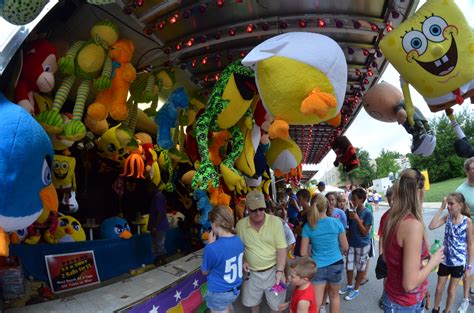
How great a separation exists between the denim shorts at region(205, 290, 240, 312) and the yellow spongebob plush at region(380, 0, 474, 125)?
2.79 meters

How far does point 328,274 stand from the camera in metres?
3.73

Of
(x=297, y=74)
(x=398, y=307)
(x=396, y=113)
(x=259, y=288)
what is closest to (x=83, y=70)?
(x=297, y=74)

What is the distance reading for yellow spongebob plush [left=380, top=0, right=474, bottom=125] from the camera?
9.99ft

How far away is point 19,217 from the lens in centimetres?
192

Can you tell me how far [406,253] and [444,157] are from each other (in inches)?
1618

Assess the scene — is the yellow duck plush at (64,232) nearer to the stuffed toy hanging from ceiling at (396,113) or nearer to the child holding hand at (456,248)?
the stuffed toy hanging from ceiling at (396,113)

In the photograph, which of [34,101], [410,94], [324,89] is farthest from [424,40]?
[34,101]

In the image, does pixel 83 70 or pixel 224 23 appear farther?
pixel 224 23

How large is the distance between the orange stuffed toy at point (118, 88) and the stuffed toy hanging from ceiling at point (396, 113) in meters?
3.13

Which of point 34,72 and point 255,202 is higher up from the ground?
point 34,72

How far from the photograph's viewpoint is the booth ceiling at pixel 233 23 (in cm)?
315

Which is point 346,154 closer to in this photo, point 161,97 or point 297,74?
point 161,97

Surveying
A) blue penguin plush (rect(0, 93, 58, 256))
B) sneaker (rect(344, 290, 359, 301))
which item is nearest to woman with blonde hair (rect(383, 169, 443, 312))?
blue penguin plush (rect(0, 93, 58, 256))

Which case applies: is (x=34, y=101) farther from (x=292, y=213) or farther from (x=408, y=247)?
(x=292, y=213)
